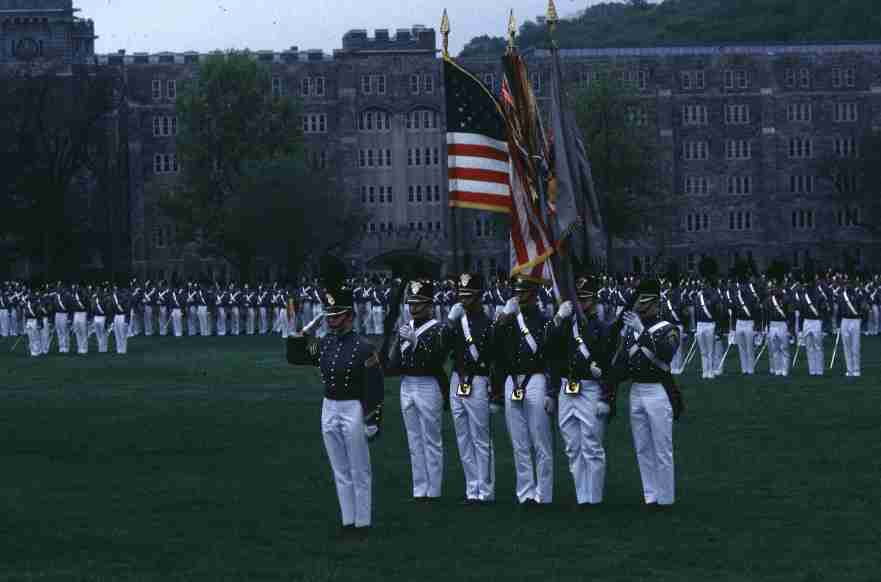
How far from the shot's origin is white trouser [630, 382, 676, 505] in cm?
1877

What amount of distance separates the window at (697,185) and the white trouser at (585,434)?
110 meters

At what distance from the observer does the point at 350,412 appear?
1708 cm

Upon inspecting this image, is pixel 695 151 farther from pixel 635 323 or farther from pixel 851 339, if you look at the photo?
pixel 635 323

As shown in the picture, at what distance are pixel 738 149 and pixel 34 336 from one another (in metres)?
78.3

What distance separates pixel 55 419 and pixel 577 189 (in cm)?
1217

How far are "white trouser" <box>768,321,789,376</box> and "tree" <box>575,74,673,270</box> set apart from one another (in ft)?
186

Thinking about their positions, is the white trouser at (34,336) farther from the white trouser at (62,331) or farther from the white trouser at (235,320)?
the white trouser at (235,320)

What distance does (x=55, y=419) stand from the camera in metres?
31.0

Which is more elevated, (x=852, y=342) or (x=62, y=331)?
(x=62, y=331)

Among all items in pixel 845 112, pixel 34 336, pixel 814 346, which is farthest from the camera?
pixel 845 112

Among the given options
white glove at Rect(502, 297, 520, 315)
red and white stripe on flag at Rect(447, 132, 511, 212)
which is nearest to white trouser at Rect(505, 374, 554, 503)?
white glove at Rect(502, 297, 520, 315)

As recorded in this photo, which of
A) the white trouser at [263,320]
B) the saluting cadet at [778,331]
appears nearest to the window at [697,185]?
the white trouser at [263,320]

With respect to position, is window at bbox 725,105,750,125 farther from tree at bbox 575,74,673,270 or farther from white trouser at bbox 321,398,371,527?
white trouser at bbox 321,398,371,527

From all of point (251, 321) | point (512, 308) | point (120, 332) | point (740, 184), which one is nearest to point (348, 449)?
point (512, 308)
